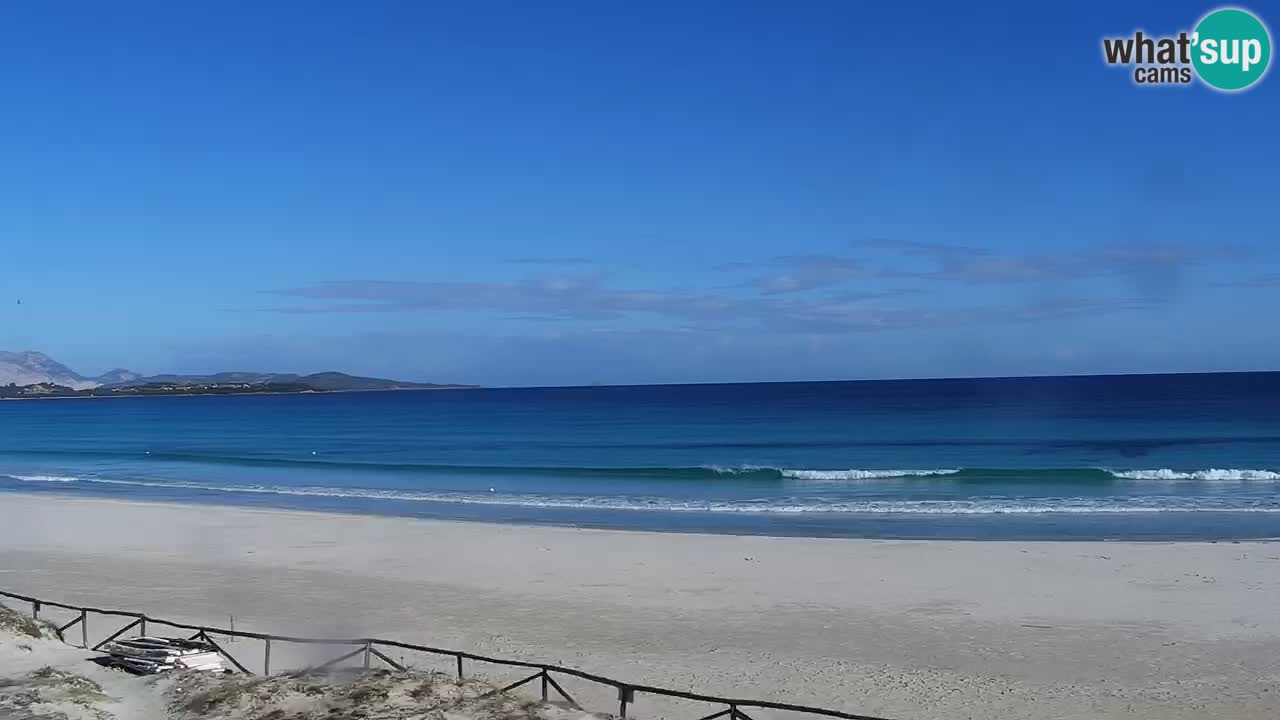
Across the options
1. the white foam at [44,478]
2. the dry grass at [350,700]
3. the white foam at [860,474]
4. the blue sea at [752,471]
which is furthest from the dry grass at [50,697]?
the white foam at [44,478]

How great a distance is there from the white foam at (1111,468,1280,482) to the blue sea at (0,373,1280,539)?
0.33ft

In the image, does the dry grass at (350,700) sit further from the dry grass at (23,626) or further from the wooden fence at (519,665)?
the dry grass at (23,626)

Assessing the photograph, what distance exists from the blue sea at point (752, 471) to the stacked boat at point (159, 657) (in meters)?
16.1

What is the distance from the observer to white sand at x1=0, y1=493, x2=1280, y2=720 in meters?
A: 13.7

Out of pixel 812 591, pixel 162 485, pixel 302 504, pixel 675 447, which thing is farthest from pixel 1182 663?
pixel 675 447

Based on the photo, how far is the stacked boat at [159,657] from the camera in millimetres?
12430

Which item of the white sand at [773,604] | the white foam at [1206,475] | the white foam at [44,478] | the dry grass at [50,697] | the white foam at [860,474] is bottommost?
the white foam at [44,478]

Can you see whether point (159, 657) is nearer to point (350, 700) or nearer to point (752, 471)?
point (350, 700)

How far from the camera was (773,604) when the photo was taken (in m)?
18.2

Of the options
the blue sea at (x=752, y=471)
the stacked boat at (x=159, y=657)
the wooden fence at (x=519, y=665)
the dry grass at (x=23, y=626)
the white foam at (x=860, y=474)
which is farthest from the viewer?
the white foam at (x=860, y=474)

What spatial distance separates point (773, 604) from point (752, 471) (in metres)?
24.8

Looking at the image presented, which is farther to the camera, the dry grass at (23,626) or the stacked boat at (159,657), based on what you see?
the dry grass at (23,626)

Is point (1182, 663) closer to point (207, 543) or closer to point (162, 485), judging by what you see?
point (207, 543)

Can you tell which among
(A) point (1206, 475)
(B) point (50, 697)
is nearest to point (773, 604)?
(B) point (50, 697)
